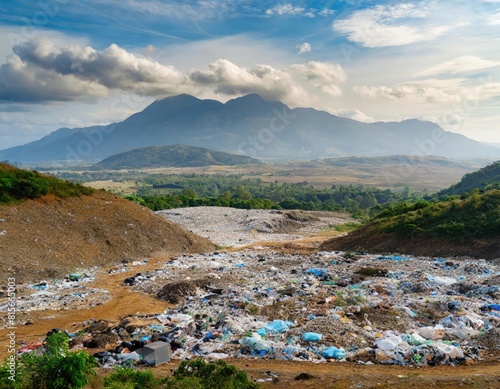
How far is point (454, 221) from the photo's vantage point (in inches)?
754

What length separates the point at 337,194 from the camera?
78312mm

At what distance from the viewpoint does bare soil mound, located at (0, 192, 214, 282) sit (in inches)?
575

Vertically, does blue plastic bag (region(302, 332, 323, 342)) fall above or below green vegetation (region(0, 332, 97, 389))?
below

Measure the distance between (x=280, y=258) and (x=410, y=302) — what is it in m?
8.17

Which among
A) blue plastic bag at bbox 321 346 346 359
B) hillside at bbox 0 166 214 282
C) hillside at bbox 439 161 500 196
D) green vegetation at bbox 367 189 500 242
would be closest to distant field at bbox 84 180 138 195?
hillside at bbox 0 166 214 282

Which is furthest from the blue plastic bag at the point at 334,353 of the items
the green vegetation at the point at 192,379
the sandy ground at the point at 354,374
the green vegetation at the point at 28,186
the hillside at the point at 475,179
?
the hillside at the point at 475,179

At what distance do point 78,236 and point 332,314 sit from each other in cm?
1306

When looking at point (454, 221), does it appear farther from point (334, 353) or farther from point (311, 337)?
point (334, 353)

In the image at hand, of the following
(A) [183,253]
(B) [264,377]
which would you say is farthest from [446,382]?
(A) [183,253]

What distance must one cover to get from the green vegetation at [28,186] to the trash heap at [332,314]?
8280mm

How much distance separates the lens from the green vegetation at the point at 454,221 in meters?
17.7

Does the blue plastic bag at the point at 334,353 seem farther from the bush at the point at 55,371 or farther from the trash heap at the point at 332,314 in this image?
the bush at the point at 55,371

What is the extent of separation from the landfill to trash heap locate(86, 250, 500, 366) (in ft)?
0.08

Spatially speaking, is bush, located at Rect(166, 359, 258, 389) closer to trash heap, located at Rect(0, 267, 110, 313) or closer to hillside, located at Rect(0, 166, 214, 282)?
trash heap, located at Rect(0, 267, 110, 313)
